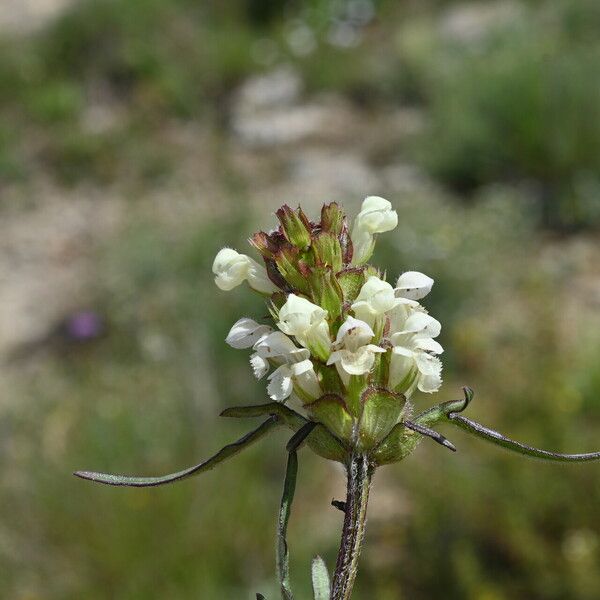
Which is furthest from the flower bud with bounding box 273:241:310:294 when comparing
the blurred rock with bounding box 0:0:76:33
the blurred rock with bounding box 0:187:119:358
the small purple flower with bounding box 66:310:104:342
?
the blurred rock with bounding box 0:0:76:33

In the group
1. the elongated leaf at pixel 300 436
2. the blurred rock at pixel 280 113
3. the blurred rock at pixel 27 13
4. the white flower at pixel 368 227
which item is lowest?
the elongated leaf at pixel 300 436

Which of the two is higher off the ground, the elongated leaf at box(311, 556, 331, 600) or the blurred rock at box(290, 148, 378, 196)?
the blurred rock at box(290, 148, 378, 196)

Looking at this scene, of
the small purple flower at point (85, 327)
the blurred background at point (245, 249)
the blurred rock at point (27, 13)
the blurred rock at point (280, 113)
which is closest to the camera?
the blurred background at point (245, 249)

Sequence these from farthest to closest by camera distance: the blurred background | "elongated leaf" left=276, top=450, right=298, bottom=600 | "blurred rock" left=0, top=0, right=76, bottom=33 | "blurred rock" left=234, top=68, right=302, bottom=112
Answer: "blurred rock" left=0, top=0, right=76, bottom=33 → "blurred rock" left=234, top=68, right=302, bottom=112 → the blurred background → "elongated leaf" left=276, top=450, right=298, bottom=600

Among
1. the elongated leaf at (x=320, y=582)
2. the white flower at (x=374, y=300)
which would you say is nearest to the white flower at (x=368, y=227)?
the white flower at (x=374, y=300)

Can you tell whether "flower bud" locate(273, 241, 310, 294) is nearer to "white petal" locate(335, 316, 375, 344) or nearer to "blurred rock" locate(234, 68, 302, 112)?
"white petal" locate(335, 316, 375, 344)

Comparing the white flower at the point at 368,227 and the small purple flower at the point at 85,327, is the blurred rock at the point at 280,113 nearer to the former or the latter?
the small purple flower at the point at 85,327

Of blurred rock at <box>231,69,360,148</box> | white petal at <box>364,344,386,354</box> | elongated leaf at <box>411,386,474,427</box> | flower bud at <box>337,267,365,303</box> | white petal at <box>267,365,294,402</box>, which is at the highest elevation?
blurred rock at <box>231,69,360,148</box>

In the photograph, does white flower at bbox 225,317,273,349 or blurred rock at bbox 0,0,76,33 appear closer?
white flower at bbox 225,317,273,349

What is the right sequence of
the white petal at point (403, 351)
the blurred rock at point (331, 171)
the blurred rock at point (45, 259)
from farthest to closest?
1. the blurred rock at point (331, 171)
2. the blurred rock at point (45, 259)
3. the white petal at point (403, 351)
